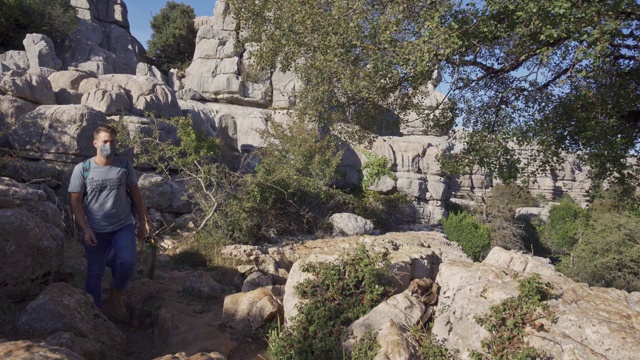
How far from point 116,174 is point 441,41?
12.4 feet

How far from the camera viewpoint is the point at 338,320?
391 centimetres

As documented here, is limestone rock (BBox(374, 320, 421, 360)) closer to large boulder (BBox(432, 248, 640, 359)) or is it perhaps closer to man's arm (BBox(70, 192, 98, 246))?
large boulder (BBox(432, 248, 640, 359))

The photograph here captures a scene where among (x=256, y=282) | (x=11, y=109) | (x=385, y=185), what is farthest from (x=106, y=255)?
(x=385, y=185)

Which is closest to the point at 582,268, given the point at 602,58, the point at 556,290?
the point at 602,58

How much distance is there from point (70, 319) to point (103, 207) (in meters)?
1.02

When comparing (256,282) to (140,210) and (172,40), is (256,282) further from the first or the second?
(172,40)

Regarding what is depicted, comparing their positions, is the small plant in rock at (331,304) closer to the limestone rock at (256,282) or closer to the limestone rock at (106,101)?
the limestone rock at (256,282)

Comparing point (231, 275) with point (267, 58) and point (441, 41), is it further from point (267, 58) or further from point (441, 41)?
point (441, 41)

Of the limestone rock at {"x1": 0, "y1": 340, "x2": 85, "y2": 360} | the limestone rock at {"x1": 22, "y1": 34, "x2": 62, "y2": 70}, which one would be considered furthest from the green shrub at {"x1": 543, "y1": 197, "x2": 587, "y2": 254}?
the limestone rock at {"x1": 22, "y1": 34, "x2": 62, "y2": 70}

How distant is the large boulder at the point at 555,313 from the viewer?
3.11 m

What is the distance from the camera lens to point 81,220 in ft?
12.8

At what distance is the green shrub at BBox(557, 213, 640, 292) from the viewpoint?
43.7ft

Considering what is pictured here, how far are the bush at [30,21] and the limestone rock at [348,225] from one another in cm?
2082

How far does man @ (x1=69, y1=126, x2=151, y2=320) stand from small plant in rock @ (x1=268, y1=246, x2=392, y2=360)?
1.59m
